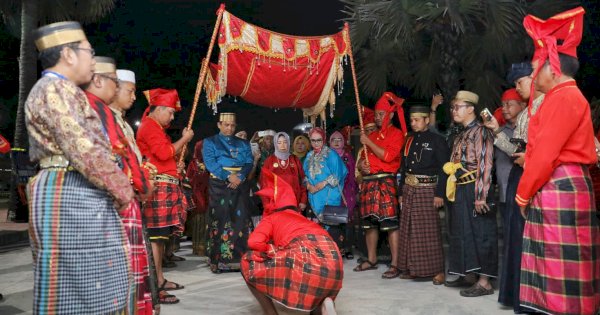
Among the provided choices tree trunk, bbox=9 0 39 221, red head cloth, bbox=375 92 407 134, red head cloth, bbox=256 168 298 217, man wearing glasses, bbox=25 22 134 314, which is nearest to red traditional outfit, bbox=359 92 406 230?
red head cloth, bbox=375 92 407 134

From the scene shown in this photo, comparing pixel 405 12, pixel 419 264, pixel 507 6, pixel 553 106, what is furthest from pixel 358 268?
pixel 507 6

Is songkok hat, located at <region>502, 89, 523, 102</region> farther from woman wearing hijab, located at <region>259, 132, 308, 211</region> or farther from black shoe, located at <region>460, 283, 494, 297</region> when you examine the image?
woman wearing hijab, located at <region>259, 132, 308, 211</region>

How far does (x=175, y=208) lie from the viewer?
4.73 metres

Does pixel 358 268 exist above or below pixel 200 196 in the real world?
below

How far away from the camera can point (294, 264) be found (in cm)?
334

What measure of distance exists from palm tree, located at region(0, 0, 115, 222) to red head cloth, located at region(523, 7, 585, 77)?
30.5ft

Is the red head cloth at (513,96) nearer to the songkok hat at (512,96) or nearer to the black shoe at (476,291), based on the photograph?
the songkok hat at (512,96)

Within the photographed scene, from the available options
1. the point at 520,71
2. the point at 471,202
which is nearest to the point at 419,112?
the point at 471,202

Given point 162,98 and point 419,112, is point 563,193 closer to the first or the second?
point 419,112

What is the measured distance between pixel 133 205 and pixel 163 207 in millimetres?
1769

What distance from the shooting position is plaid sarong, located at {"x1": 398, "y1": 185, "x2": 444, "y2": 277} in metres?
5.20

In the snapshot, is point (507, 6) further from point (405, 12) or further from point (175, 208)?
point (175, 208)

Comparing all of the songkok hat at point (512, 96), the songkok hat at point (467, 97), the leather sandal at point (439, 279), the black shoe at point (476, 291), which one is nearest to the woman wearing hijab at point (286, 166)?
the leather sandal at point (439, 279)

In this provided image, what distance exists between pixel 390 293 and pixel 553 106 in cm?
241
